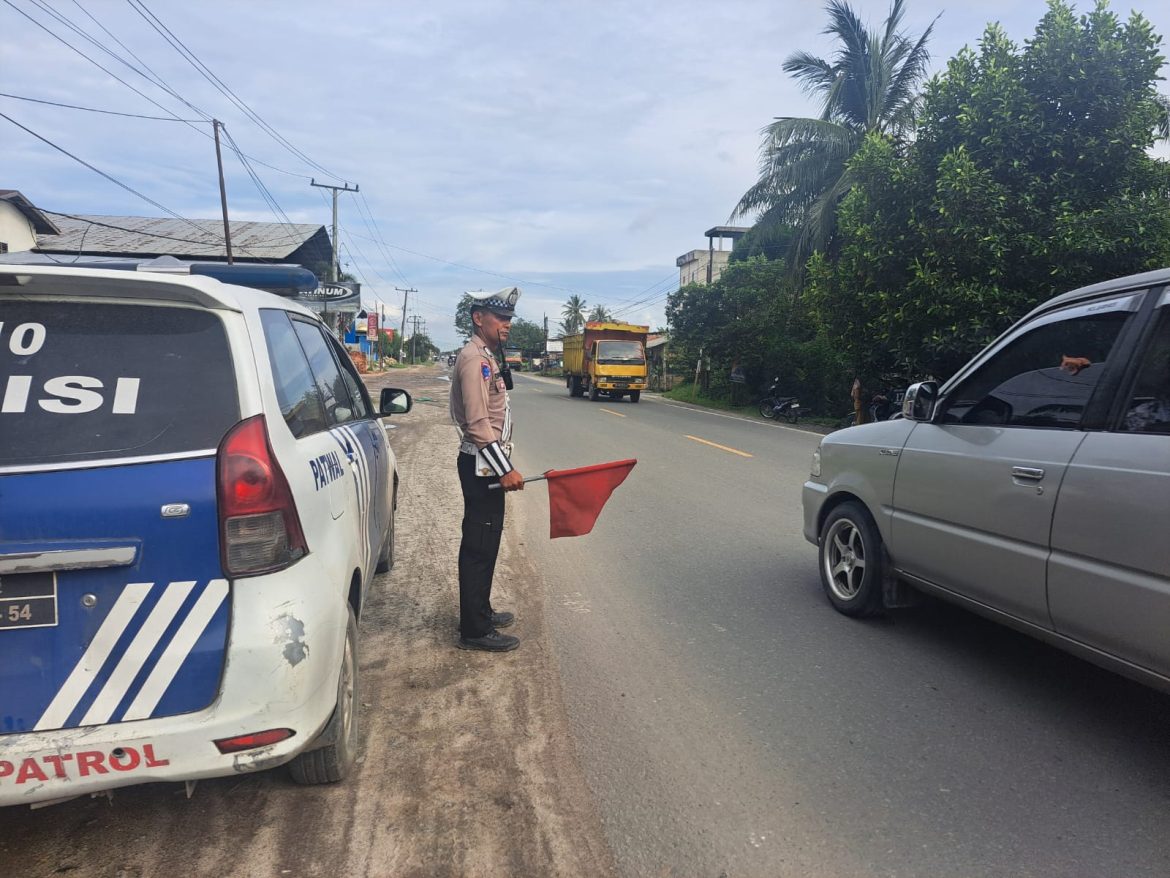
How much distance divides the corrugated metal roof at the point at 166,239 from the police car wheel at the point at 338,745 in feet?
95.5

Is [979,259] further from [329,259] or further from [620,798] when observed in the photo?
[329,259]

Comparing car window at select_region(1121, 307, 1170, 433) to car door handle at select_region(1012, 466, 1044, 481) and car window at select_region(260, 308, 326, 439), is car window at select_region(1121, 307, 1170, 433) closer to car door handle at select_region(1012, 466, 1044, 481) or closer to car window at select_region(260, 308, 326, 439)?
car door handle at select_region(1012, 466, 1044, 481)

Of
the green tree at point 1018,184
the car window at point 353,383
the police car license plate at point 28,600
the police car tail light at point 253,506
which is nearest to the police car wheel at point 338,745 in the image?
the police car tail light at point 253,506

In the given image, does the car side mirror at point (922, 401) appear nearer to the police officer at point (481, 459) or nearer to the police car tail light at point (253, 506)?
the police officer at point (481, 459)

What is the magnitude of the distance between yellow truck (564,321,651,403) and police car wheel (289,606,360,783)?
2534 centimetres

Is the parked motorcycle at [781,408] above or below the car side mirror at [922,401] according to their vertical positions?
below

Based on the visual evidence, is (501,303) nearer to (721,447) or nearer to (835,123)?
(721,447)

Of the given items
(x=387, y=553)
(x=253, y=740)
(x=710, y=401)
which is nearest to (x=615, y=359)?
(x=710, y=401)

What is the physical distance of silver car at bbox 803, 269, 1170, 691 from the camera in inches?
112

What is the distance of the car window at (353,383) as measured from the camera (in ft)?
14.8

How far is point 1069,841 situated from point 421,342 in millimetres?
128665

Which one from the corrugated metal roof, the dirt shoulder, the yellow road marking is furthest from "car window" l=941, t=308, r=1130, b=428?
the corrugated metal roof

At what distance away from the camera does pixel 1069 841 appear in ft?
8.68

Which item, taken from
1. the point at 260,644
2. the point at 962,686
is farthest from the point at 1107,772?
the point at 260,644
